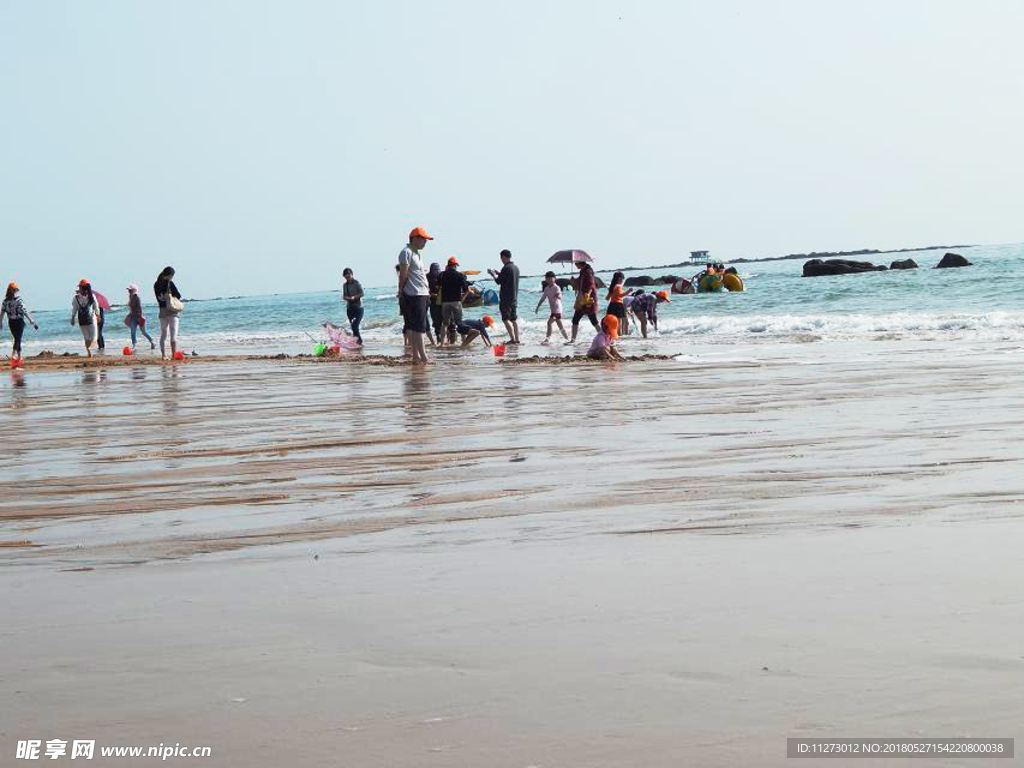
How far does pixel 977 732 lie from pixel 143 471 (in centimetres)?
535

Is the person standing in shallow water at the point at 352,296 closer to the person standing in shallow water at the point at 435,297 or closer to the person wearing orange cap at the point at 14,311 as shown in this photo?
the person standing in shallow water at the point at 435,297

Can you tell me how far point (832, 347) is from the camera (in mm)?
18625

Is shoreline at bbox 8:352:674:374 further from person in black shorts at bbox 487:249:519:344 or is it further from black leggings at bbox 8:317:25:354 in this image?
person in black shorts at bbox 487:249:519:344

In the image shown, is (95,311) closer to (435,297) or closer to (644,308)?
(435,297)

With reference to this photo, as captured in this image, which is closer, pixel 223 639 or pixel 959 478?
pixel 223 639

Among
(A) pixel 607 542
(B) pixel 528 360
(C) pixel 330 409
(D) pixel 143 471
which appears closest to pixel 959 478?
(A) pixel 607 542

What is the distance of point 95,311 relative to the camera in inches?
965

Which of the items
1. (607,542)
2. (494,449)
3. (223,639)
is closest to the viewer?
(223,639)

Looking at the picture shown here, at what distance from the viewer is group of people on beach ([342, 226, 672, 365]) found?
16062 millimetres

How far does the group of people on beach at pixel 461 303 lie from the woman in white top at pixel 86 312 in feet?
16.9

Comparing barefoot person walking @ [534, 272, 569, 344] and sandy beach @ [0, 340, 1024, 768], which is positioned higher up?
barefoot person walking @ [534, 272, 569, 344]

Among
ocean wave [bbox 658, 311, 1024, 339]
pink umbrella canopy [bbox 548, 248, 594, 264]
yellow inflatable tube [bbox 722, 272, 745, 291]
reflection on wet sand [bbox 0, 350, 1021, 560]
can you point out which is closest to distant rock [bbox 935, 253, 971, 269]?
yellow inflatable tube [bbox 722, 272, 745, 291]

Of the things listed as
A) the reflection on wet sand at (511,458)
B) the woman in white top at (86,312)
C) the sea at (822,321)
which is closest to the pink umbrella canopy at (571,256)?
the sea at (822,321)

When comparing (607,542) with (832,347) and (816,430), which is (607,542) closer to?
(816,430)
